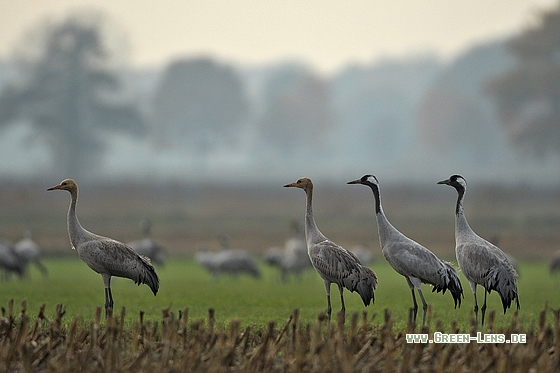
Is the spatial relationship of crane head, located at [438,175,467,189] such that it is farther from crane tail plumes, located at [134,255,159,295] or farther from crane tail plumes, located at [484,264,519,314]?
crane tail plumes, located at [134,255,159,295]

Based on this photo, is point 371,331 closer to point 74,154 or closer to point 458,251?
point 458,251

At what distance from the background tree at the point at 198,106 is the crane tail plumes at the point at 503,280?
96.4 metres

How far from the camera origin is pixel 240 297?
1795cm

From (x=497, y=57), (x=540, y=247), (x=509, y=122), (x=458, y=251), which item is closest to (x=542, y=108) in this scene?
(x=509, y=122)

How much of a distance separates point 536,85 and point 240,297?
53962mm

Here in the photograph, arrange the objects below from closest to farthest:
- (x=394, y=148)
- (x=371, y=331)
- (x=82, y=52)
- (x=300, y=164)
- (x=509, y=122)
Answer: (x=371, y=331) < (x=82, y=52) < (x=509, y=122) < (x=300, y=164) < (x=394, y=148)

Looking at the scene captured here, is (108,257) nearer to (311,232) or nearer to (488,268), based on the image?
(311,232)

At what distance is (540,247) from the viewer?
3381 centimetres

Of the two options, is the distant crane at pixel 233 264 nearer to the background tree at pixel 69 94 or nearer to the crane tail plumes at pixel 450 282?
the crane tail plumes at pixel 450 282

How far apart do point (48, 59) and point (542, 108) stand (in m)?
42.0

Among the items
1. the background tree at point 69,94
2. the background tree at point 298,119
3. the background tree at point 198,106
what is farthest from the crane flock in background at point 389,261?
the background tree at point 298,119

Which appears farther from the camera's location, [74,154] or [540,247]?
[74,154]

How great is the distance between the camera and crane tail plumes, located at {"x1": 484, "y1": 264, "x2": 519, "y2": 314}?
39.2 feet

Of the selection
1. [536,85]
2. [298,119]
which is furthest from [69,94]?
[298,119]
